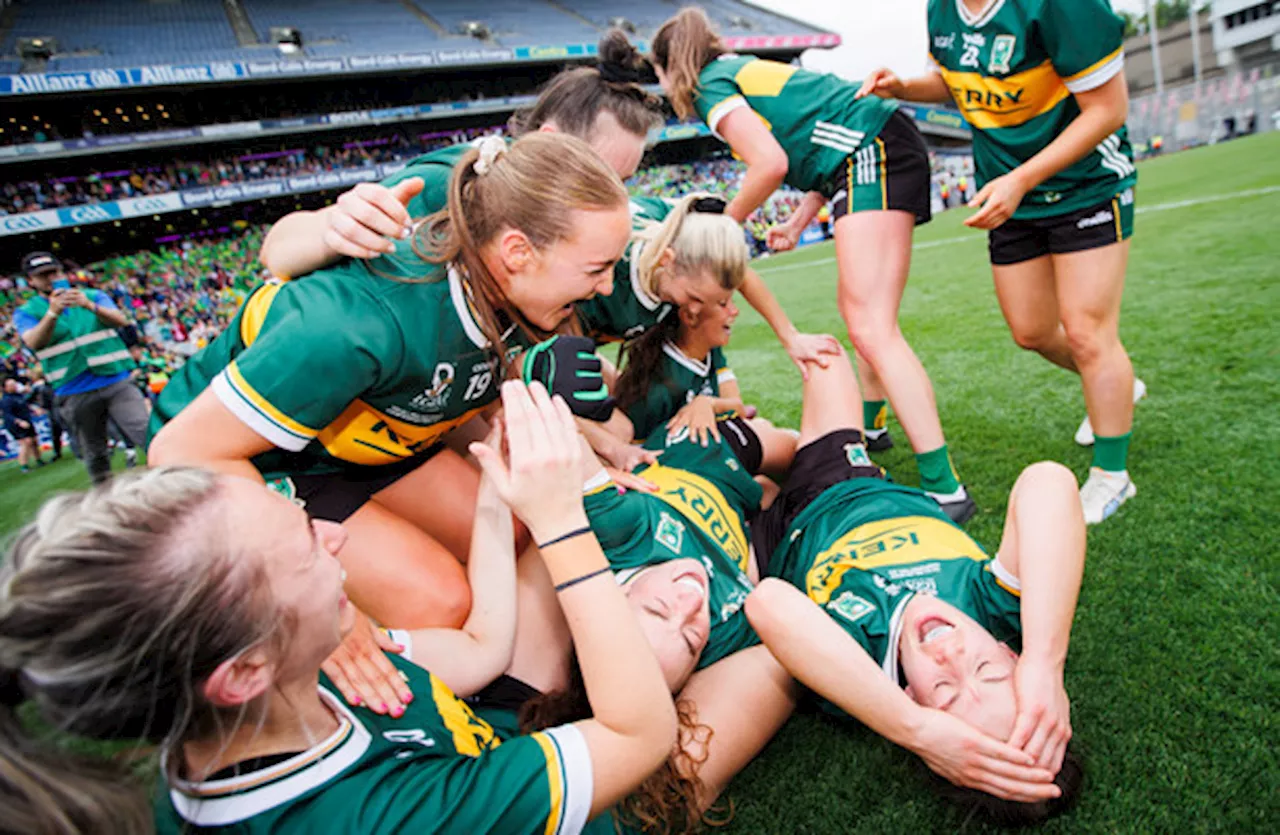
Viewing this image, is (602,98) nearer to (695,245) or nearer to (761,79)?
(695,245)

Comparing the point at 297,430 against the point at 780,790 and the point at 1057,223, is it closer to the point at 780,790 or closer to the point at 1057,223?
the point at 780,790

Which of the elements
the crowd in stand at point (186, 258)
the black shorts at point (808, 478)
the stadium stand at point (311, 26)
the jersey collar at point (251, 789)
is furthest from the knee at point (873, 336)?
the stadium stand at point (311, 26)

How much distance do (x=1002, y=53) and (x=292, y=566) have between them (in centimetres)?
269

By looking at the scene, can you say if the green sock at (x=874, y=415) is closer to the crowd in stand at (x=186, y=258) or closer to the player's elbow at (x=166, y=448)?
the player's elbow at (x=166, y=448)

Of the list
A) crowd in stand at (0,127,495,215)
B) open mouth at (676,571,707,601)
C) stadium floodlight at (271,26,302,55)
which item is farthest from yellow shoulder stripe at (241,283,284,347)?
stadium floodlight at (271,26,302,55)

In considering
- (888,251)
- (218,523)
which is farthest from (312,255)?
(888,251)

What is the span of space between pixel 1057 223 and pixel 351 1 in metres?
34.8

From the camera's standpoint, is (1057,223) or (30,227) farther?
(30,227)

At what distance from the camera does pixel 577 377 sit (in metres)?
1.52

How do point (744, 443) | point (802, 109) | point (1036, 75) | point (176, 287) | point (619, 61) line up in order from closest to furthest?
1. point (1036, 75)
2. point (619, 61)
3. point (744, 443)
4. point (802, 109)
5. point (176, 287)

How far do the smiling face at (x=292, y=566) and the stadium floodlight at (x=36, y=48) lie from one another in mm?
29886

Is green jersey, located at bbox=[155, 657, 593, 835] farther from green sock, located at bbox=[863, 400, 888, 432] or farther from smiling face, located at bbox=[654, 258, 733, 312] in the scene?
green sock, located at bbox=[863, 400, 888, 432]

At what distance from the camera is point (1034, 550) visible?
4.91 feet

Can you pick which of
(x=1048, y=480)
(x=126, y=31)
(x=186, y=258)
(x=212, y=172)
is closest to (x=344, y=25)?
(x=126, y=31)
